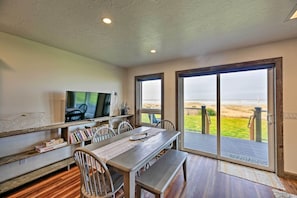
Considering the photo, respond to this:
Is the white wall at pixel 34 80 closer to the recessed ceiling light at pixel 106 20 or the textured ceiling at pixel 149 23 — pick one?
the textured ceiling at pixel 149 23

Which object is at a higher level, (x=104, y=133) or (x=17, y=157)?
(x=104, y=133)

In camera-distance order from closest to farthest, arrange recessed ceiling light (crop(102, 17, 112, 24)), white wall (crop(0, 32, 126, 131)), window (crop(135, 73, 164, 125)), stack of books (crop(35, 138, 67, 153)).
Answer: recessed ceiling light (crop(102, 17, 112, 24)), white wall (crop(0, 32, 126, 131)), stack of books (crop(35, 138, 67, 153)), window (crop(135, 73, 164, 125))

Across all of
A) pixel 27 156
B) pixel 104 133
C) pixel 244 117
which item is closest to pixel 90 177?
pixel 104 133

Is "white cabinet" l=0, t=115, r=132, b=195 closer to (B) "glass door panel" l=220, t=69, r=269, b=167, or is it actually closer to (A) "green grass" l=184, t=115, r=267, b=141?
(A) "green grass" l=184, t=115, r=267, b=141

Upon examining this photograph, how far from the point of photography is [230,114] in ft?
10.3

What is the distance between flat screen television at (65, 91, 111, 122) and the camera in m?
2.81

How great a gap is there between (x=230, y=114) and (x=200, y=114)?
673 millimetres

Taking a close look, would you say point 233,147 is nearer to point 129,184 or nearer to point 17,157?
point 129,184

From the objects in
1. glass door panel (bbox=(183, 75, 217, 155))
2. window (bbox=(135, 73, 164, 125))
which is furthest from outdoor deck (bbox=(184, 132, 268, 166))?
window (bbox=(135, 73, 164, 125))

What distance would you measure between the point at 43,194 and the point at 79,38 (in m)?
2.48

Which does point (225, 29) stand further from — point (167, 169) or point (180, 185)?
point (180, 185)

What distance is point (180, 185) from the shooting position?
2.22 m

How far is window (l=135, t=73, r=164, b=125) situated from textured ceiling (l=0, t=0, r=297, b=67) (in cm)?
140

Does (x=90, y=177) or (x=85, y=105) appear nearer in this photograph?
(x=90, y=177)
